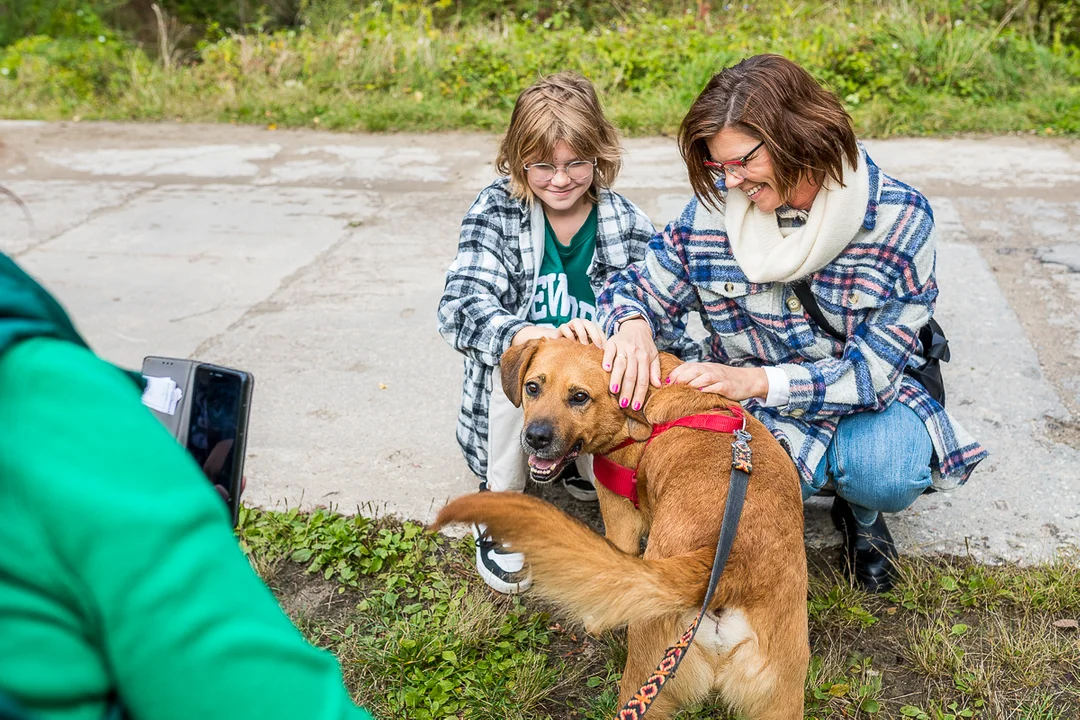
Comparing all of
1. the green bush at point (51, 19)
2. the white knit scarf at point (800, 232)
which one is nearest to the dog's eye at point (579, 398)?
the white knit scarf at point (800, 232)

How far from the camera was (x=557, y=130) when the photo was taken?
2.90 metres

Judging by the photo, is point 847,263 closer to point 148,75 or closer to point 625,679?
point 625,679

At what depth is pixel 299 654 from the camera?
744 millimetres

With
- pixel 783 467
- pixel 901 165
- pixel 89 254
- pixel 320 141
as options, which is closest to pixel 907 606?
pixel 783 467

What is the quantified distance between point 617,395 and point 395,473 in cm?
128

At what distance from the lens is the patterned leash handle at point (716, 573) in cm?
155

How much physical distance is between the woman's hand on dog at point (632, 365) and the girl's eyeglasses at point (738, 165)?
0.55 meters

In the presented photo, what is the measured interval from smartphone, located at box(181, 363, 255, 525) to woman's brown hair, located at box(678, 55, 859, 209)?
1674 millimetres

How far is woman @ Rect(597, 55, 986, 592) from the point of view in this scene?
8.18 ft

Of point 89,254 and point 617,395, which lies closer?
point 617,395

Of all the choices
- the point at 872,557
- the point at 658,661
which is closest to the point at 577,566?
the point at 658,661

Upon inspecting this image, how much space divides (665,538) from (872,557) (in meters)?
1.06

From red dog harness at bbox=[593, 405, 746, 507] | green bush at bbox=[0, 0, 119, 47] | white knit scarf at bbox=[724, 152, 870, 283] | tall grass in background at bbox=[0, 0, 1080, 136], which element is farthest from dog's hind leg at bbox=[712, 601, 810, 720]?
green bush at bbox=[0, 0, 119, 47]

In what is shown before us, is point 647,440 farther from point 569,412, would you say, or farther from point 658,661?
point 658,661
